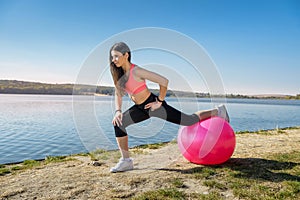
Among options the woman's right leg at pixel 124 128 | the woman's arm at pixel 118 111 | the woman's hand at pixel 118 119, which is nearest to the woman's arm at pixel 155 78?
the woman's right leg at pixel 124 128

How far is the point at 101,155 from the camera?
20.2 ft

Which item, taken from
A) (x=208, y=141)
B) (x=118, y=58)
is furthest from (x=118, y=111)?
(x=208, y=141)

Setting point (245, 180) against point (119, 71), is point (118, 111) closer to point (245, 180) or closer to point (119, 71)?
point (119, 71)

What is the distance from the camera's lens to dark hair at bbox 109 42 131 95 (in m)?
4.64

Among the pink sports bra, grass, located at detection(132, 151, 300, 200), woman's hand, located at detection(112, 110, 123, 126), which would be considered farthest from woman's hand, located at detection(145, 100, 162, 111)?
grass, located at detection(132, 151, 300, 200)

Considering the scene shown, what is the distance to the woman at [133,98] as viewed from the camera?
460 cm

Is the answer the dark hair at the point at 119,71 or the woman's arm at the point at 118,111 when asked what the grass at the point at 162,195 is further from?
the dark hair at the point at 119,71

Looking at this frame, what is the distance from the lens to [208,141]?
4.85m

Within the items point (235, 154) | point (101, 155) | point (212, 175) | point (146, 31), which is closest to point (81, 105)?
point (101, 155)

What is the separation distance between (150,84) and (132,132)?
1.68m

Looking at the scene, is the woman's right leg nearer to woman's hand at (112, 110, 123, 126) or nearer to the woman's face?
woman's hand at (112, 110, 123, 126)

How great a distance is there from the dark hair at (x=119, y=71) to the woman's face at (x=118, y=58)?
0.05 metres

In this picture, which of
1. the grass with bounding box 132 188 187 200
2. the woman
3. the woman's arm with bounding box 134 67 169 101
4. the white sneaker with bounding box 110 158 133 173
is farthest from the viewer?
the white sneaker with bounding box 110 158 133 173

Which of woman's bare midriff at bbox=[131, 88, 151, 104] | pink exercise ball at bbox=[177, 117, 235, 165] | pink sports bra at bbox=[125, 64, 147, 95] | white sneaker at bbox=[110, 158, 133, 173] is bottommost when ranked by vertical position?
white sneaker at bbox=[110, 158, 133, 173]
